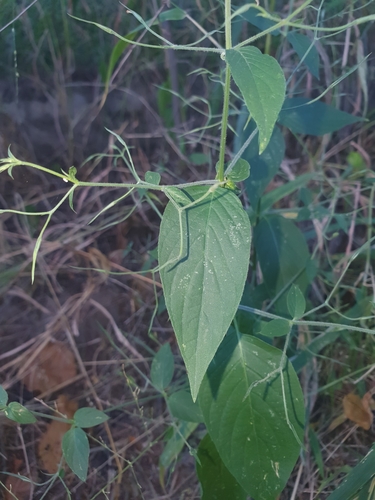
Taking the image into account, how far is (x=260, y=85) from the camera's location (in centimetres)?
42

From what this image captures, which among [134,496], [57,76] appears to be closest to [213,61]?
[57,76]

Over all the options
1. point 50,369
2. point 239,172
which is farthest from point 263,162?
point 50,369

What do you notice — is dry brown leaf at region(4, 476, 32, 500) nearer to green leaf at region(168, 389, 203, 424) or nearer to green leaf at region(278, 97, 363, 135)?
green leaf at region(168, 389, 203, 424)

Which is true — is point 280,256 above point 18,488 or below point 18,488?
above

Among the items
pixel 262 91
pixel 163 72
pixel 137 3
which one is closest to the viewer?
pixel 262 91

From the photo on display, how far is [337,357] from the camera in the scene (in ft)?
3.17

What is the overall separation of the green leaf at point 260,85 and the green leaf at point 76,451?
1.72 ft

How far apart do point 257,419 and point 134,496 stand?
38 centimetres

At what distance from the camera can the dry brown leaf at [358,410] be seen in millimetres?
879

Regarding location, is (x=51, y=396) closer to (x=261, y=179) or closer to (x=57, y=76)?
(x=261, y=179)

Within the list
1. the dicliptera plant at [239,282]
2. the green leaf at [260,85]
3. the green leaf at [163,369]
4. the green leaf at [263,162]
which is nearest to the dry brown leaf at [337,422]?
the dicliptera plant at [239,282]

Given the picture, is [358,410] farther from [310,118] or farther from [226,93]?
[226,93]

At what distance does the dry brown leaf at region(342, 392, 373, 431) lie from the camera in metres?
0.88

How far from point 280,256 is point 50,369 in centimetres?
59
